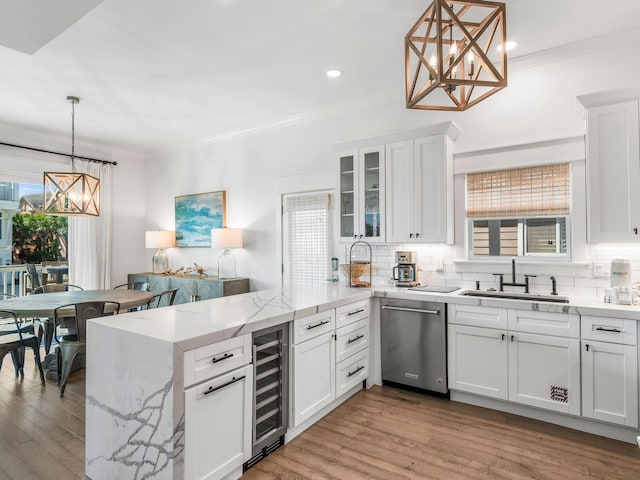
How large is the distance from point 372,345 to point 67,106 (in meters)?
4.29

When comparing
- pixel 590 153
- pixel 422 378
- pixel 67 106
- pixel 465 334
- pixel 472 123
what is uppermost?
pixel 67 106

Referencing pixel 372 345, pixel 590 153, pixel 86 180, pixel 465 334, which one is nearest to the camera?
pixel 590 153

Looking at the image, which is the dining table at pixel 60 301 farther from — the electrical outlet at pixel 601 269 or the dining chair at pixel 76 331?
the electrical outlet at pixel 601 269

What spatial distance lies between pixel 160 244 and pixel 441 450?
4912 millimetres

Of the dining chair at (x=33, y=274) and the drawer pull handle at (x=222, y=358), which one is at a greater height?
the dining chair at (x=33, y=274)

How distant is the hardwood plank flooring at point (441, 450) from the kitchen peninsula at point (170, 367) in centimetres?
18

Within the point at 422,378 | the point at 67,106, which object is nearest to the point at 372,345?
the point at 422,378

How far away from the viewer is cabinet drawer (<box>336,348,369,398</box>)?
9.62ft

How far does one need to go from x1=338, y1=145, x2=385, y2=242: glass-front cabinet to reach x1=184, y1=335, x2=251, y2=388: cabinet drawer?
1.97 m

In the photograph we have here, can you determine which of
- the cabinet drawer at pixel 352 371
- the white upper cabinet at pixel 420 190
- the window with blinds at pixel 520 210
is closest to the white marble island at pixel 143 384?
the cabinet drawer at pixel 352 371

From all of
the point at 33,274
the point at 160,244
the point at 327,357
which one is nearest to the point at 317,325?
the point at 327,357

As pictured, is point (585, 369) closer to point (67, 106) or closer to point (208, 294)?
point (208, 294)

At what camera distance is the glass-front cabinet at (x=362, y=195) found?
3.65 m

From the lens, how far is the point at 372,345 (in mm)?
3430
